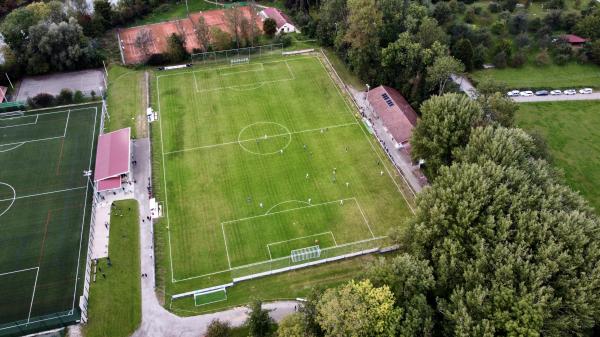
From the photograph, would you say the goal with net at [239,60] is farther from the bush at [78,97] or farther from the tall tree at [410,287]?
the tall tree at [410,287]

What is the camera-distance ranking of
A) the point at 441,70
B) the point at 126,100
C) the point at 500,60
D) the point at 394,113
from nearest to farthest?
the point at 441,70, the point at 394,113, the point at 126,100, the point at 500,60

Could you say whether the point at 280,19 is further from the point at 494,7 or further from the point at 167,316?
the point at 167,316

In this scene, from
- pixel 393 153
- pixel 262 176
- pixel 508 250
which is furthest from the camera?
pixel 393 153

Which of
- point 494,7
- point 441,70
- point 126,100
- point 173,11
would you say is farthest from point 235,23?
point 494,7

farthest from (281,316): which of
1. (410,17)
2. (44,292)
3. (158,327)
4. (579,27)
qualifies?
(579,27)

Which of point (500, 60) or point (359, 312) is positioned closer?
point (359, 312)

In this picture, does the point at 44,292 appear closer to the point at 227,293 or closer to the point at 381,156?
the point at 227,293

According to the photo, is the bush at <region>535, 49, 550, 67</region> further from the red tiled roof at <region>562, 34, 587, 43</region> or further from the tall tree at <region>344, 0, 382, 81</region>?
the tall tree at <region>344, 0, 382, 81</region>
